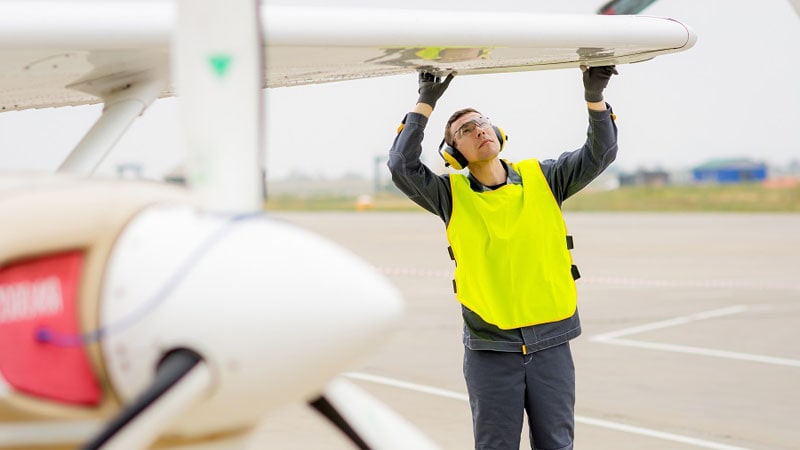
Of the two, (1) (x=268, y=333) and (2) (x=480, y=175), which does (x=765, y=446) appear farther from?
(1) (x=268, y=333)

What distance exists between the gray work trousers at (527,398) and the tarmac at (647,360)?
2.46 feet

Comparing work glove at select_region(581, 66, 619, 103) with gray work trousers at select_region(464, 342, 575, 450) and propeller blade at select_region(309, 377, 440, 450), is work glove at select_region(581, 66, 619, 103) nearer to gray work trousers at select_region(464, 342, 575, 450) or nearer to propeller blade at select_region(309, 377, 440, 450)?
gray work trousers at select_region(464, 342, 575, 450)

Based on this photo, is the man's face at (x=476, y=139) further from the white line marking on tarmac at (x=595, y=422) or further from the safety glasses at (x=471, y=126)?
the white line marking on tarmac at (x=595, y=422)

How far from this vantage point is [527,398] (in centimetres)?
473

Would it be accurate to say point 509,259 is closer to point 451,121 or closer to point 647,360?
point 451,121

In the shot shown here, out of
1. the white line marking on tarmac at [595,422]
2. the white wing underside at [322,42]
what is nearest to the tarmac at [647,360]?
the white line marking on tarmac at [595,422]

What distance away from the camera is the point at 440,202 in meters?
4.92

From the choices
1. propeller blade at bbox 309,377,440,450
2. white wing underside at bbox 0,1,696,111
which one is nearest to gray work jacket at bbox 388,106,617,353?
white wing underside at bbox 0,1,696,111

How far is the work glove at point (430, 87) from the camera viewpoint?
496 cm

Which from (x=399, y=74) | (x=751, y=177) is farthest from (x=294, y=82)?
(x=751, y=177)

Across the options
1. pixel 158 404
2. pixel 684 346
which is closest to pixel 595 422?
pixel 684 346

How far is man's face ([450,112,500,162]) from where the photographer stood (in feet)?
15.8

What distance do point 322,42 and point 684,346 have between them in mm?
6896

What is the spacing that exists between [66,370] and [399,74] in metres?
3.16
